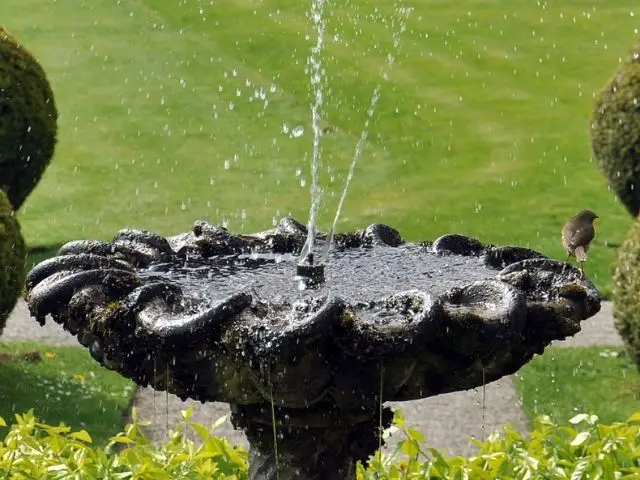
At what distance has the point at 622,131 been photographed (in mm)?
10719

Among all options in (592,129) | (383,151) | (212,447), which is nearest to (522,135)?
(383,151)

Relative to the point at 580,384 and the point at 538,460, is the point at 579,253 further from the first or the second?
the point at 580,384

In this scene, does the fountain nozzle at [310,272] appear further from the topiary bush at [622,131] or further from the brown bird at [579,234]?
the topiary bush at [622,131]

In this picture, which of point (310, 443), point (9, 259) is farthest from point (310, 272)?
point (9, 259)

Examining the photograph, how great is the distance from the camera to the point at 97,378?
27.5 ft

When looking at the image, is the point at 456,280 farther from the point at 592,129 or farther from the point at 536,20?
the point at 536,20

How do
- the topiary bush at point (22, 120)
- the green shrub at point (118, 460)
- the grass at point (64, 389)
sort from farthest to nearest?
1. the topiary bush at point (22, 120)
2. the grass at point (64, 389)
3. the green shrub at point (118, 460)

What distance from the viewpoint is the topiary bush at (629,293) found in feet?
24.3

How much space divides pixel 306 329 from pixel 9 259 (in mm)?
4198

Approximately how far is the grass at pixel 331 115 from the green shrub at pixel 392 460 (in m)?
5.31

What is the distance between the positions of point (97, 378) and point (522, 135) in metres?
9.46

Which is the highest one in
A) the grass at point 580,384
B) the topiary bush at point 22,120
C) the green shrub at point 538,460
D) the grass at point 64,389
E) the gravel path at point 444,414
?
the topiary bush at point 22,120

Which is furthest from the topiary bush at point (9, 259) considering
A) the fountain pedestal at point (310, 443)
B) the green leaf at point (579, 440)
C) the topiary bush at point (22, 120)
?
the green leaf at point (579, 440)

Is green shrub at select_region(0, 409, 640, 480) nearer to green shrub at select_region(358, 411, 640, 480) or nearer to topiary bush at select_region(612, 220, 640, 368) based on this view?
green shrub at select_region(358, 411, 640, 480)
